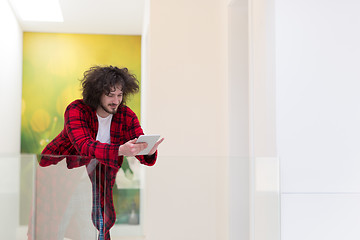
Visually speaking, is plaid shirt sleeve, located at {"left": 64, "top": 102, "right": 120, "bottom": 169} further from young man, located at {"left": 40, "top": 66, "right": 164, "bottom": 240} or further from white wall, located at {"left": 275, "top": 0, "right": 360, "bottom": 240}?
white wall, located at {"left": 275, "top": 0, "right": 360, "bottom": 240}

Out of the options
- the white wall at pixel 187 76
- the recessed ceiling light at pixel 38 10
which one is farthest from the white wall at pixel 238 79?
the recessed ceiling light at pixel 38 10

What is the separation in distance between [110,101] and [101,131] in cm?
16

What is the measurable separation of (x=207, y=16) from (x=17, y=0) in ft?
8.19

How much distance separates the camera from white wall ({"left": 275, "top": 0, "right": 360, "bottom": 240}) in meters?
2.63

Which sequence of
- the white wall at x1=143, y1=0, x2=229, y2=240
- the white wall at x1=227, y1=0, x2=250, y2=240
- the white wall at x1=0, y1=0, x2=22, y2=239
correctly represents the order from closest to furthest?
the white wall at x1=227, y1=0, x2=250, y2=240
the white wall at x1=143, y1=0, x2=229, y2=240
the white wall at x1=0, y1=0, x2=22, y2=239

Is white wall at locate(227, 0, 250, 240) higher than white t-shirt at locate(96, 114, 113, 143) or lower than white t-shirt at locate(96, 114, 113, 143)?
higher

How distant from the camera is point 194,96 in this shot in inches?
174

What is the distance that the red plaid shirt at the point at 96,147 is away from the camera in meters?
2.37

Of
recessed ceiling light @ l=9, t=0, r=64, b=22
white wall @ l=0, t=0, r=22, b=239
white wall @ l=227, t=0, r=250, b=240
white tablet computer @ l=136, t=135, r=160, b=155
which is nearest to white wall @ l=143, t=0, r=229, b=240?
white wall @ l=227, t=0, r=250, b=240

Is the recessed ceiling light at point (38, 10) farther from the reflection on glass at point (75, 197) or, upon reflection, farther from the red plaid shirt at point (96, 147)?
the reflection on glass at point (75, 197)

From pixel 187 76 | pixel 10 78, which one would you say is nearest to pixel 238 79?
pixel 187 76

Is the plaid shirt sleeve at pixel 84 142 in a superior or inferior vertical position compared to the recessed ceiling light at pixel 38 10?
inferior

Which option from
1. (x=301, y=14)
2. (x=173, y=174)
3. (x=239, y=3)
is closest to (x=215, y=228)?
(x=173, y=174)

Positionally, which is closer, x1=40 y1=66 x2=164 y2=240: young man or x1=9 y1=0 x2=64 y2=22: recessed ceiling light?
x1=40 y1=66 x2=164 y2=240: young man
